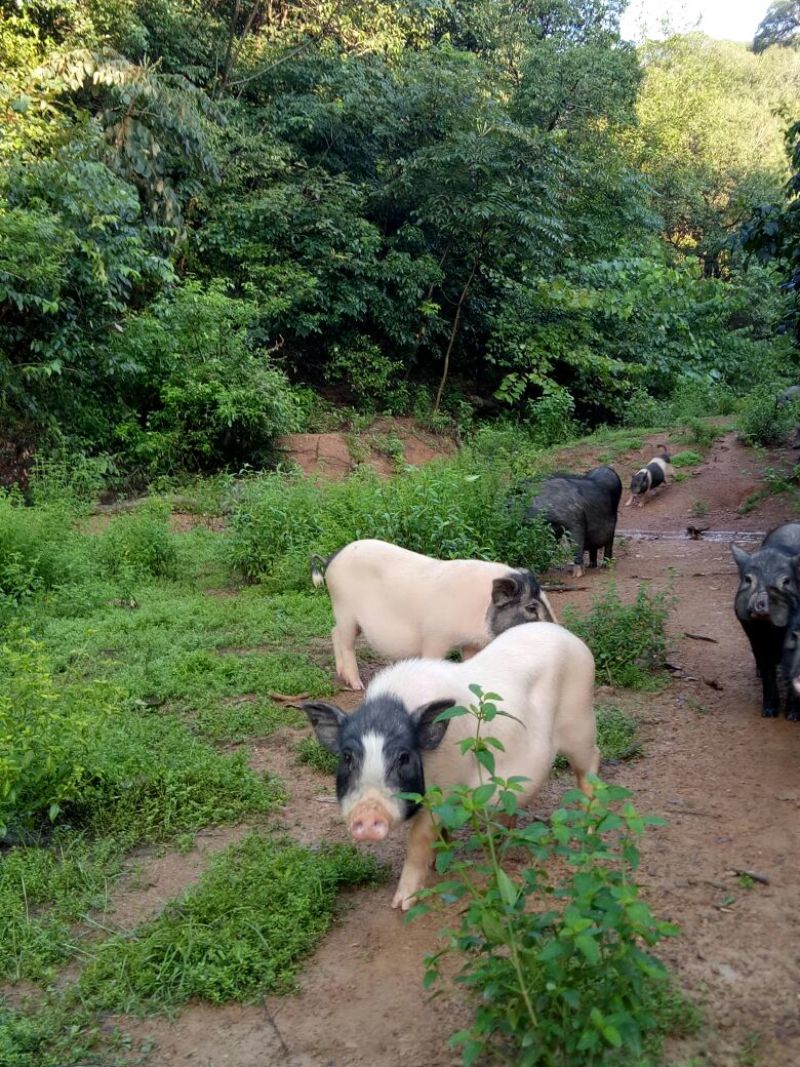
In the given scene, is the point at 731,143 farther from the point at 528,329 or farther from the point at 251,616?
the point at 251,616

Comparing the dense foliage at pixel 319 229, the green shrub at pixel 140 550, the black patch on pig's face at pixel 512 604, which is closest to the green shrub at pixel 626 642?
the black patch on pig's face at pixel 512 604

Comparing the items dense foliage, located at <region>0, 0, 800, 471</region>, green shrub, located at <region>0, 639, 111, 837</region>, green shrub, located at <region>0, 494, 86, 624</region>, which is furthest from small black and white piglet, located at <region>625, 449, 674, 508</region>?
green shrub, located at <region>0, 639, 111, 837</region>

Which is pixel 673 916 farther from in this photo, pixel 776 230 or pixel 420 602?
pixel 776 230

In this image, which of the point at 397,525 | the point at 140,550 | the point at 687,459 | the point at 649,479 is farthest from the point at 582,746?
the point at 687,459

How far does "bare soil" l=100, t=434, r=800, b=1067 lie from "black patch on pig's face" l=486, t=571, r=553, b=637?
812 millimetres

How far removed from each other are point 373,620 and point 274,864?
1.95 metres

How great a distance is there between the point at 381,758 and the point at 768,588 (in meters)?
2.82

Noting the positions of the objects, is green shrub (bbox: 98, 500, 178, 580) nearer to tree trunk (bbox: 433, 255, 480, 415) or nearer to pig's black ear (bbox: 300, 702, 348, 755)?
pig's black ear (bbox: 300, 702, 348, 755)

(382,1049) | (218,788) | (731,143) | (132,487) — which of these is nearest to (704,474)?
(132,487)

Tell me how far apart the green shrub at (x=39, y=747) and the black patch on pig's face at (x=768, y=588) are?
3.24m

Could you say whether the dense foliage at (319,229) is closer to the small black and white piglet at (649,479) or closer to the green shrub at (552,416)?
the green shrub at (552,416)

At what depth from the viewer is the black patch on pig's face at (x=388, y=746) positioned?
295cm

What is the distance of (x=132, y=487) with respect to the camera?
41.7 feet

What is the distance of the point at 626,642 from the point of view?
18.8 feet
